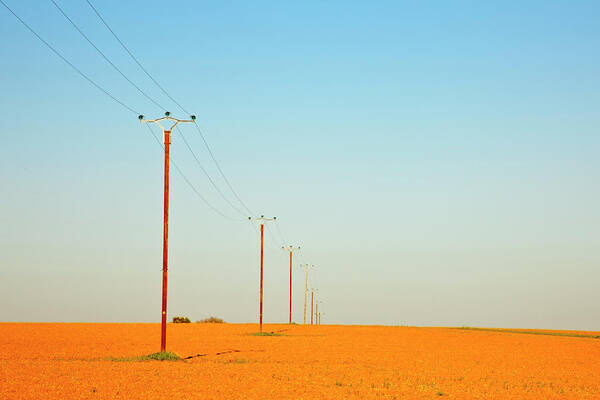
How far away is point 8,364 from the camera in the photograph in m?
31.7

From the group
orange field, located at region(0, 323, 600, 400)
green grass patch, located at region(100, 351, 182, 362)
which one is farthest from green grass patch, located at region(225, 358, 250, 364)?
green grass patch, located at region(100, 351, 182, 362)

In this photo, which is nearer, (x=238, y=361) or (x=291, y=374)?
(x=291, y=374)

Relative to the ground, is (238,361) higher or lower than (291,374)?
lower

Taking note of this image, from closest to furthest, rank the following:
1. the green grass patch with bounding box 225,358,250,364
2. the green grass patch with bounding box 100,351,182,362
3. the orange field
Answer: the orange field → the green grass patch with bounding box 100,351,182,362 → the green grass patch with bounding box 225,358,250,364

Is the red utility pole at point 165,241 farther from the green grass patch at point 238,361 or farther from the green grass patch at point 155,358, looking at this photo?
the green grass patch at point 238,361

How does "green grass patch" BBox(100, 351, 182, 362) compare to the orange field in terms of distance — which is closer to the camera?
the orange field

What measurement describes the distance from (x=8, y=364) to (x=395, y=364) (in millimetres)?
17906

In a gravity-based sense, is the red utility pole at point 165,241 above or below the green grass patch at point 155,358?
above

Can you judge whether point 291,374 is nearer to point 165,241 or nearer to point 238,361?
point 238,361

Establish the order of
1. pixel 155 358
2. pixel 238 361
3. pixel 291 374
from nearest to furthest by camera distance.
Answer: pixel 291 374 → pixel 155 358 → pixel 238 361

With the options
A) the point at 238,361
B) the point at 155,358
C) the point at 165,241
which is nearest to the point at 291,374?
the point at 238,361

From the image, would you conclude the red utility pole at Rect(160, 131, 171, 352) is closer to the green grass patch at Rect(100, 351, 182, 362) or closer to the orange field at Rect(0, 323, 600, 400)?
the green grass patch at Rect(100, 351, 182, 362)

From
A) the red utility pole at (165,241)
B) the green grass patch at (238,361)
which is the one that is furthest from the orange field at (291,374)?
the red utility pole at (165,241)

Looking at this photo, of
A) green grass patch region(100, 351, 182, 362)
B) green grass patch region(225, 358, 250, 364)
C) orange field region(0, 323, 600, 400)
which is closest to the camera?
orange field region(0, 323, 600, 400)
